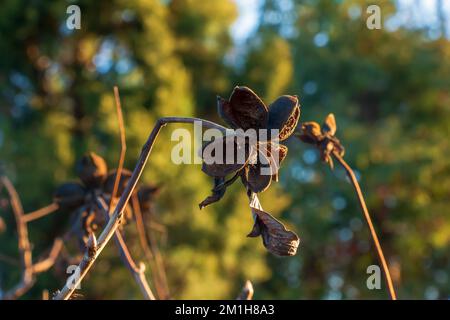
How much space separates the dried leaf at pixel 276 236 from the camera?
2.11 feet

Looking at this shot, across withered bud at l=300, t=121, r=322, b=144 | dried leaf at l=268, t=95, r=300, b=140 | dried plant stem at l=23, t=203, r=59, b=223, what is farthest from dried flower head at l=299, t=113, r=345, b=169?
dried plant stem at l=23, t=203, r=59, b=223

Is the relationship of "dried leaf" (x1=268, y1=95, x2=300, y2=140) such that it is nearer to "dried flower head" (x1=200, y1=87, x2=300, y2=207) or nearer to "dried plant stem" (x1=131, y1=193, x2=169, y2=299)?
"dried flower head" (x1=200, y1=87, x2=300, y2=207)

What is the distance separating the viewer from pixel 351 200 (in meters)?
7.10

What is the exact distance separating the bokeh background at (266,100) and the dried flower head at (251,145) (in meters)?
4.59

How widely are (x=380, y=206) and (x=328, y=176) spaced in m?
0.74

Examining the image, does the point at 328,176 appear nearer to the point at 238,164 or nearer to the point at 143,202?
the point at 143,202

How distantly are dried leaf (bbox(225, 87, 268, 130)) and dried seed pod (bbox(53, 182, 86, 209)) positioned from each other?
16.8 inches

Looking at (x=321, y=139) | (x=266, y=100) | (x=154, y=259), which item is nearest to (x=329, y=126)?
(x=321, y=139)

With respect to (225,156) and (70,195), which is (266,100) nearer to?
(70,195)

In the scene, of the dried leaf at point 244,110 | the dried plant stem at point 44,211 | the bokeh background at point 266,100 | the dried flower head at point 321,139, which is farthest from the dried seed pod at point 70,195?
the bokeh background at point 266,100

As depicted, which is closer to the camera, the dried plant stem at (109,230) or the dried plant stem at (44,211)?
the dried plant stem at (109,230)

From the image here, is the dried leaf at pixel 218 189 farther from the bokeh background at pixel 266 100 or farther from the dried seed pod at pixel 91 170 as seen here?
the bokeh background at pixel 266 100
